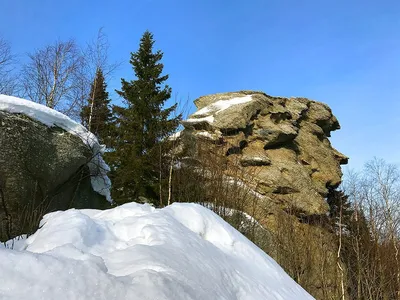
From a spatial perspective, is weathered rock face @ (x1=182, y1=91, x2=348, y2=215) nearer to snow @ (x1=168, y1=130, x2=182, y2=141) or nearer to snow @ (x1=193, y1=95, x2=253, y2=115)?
snow @ (x1=193, y1=95, x2=253, y2=115)

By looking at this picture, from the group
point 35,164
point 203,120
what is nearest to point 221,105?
point 203,120

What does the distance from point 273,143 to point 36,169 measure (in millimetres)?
10895

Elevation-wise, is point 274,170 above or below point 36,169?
above

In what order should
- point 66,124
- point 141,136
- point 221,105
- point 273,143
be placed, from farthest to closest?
point 221,105
point 273,143
point 141,136
point 66,124

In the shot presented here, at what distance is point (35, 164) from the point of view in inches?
260

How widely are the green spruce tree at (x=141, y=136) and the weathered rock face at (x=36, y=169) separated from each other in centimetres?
343

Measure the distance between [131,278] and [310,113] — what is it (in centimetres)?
1810

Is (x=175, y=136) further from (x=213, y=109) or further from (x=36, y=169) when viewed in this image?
(x=36, y=169)

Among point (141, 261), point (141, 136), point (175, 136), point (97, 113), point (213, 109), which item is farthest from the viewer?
point (213, 109)

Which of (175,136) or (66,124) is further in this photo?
(175,136)

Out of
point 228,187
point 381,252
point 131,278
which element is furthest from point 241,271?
point 381,252

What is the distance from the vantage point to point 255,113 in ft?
51.4

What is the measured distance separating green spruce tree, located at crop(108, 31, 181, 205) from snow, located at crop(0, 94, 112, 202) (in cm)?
252

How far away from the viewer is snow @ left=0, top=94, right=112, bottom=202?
257 inches
